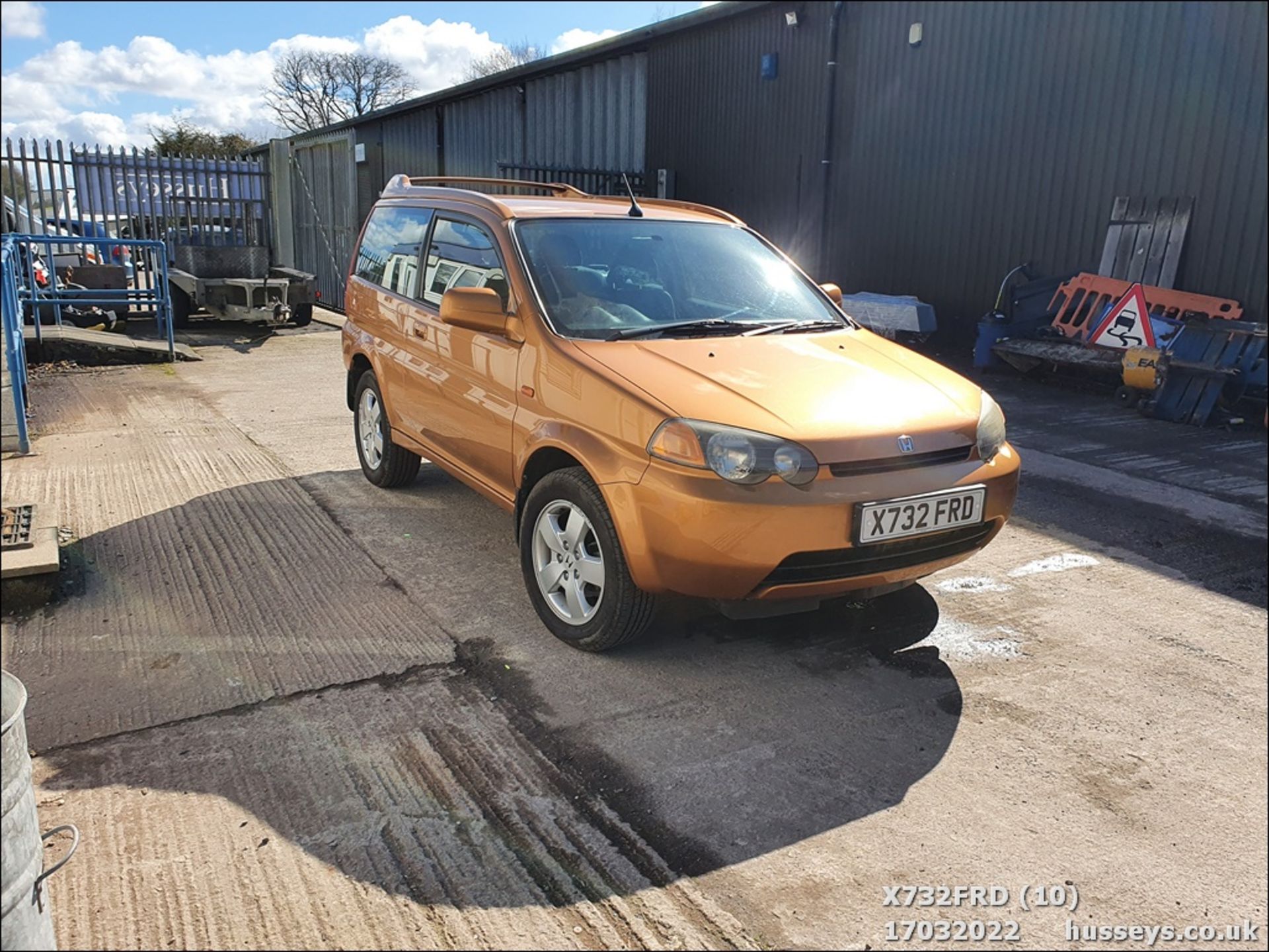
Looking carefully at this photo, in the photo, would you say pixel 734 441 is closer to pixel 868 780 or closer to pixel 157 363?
pixel 868 780

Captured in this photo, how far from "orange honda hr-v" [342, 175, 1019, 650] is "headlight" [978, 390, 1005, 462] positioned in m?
0.01

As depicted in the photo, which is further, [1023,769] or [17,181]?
[17,181]

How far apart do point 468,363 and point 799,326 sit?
1.50 meters

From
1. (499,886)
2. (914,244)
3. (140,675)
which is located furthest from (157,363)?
(499,886)

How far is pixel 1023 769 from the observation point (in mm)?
2922

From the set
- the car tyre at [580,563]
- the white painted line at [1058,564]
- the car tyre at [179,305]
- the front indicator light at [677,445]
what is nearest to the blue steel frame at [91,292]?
the car tyre at [179,305]

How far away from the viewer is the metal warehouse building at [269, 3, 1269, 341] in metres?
8.74

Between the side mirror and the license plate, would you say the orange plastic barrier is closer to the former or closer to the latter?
the license plate

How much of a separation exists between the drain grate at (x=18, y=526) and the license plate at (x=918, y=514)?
3460mm

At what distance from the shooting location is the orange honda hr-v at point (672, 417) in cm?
316

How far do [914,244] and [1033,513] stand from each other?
7.43m

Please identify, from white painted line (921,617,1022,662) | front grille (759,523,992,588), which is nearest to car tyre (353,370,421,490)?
front grille (759,523,992,588)

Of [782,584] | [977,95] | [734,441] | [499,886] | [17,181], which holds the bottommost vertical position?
[499,886]

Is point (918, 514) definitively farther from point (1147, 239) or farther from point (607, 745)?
point (1147, 239)
